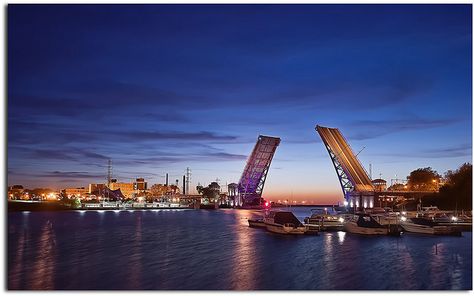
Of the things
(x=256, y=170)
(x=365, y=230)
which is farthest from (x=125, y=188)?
(x=365, y=230)

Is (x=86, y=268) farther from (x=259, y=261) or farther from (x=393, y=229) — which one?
(x=393, y=229)

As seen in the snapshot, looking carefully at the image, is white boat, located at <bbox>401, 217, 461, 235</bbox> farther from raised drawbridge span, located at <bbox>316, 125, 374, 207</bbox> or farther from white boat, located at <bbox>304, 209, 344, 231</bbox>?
raised drawbridge span, located at <bbox>316, 125, 374, 207</bbox>

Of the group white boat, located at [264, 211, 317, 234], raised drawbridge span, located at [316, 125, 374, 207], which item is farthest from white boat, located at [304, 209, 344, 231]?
raised drawbridge span, located at [316, 125, 374, 207]

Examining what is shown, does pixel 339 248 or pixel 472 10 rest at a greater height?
pixel 472 10

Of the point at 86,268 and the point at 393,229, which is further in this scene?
the point at 393,229

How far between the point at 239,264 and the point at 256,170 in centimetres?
5522

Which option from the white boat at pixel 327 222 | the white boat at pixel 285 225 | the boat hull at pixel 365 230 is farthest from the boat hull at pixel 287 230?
the boat hull at pixel 365 230

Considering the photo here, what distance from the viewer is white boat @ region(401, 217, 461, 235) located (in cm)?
2686

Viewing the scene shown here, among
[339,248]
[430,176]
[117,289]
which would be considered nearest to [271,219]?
[339,248]

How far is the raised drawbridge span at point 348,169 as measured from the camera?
157ft

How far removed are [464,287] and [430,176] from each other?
5675cm

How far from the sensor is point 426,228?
27328 millimetres

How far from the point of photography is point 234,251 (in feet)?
64.3

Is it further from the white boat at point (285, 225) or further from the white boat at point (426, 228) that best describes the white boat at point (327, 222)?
the white boat at point (426, 228)
